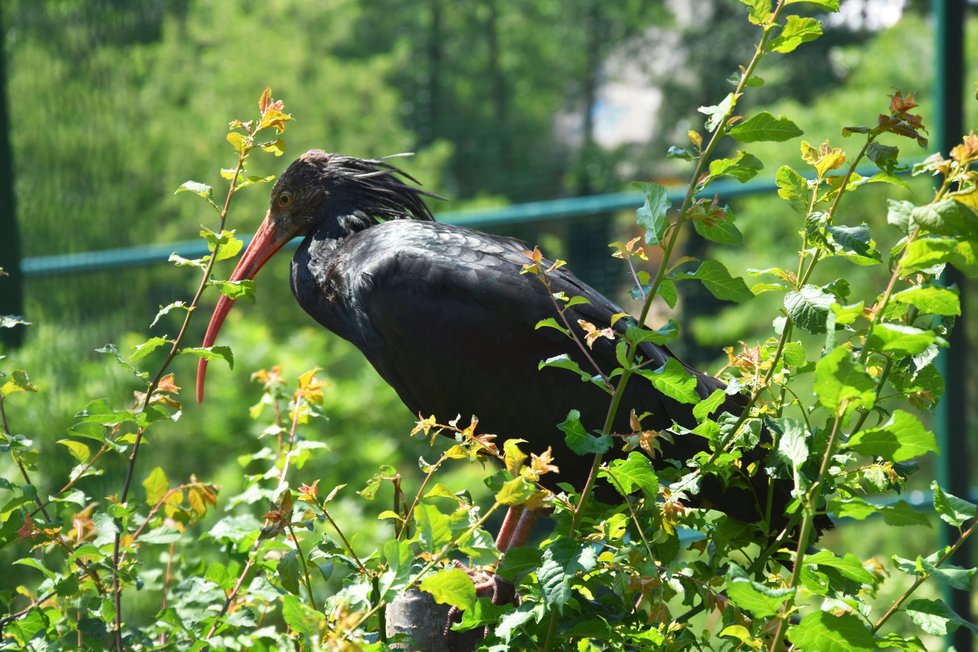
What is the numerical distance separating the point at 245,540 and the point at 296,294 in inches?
54.9

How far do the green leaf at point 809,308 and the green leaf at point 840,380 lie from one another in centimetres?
16

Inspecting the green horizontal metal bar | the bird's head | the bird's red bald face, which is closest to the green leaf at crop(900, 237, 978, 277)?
the bird's head

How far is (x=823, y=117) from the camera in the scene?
905cm

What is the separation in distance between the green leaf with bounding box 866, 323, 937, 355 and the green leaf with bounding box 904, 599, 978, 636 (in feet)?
1.35

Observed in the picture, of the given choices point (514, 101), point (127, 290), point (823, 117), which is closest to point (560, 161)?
point (514, 101)

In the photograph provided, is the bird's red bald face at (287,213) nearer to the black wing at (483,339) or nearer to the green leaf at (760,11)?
the black wing at (483,339)

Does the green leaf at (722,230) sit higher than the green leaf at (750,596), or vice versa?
the green leaf at (722,230)

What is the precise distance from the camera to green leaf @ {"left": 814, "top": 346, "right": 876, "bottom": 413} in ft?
4.31

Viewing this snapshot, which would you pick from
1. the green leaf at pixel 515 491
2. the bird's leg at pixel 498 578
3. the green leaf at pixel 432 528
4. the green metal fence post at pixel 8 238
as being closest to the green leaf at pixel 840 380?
the green leaf at pixel 515 491

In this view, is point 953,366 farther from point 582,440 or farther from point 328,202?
point 582,440

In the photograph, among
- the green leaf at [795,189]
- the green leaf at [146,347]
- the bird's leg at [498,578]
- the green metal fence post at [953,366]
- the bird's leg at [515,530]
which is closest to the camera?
the green leaf at [795,189]

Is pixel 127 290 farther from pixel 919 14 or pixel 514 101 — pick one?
pixel 919 14

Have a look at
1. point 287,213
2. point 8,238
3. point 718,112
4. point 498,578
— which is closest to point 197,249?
point 8,238

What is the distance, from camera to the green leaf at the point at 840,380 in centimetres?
131
